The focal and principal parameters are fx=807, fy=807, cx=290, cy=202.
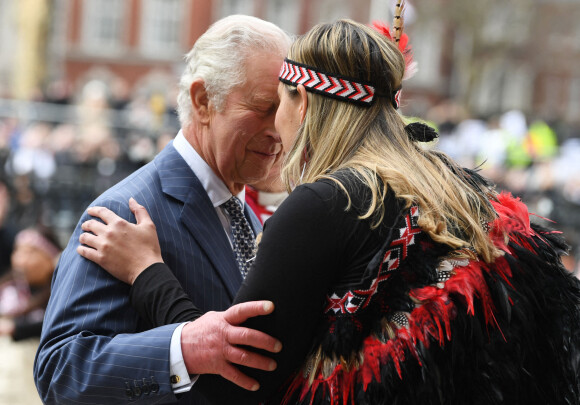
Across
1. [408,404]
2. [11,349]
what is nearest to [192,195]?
[408,404]

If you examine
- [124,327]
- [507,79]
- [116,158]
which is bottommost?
[507,79]

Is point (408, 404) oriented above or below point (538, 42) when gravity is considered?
above

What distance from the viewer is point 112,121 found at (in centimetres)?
1320

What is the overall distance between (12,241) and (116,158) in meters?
3.62

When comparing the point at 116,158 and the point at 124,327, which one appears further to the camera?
the point at 116,158

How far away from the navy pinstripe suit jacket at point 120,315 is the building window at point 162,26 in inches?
1377

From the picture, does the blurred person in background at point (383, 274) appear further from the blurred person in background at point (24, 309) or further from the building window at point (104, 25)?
the building window at point (104, 25)

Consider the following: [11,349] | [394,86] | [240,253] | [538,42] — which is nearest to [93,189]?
[11,349]

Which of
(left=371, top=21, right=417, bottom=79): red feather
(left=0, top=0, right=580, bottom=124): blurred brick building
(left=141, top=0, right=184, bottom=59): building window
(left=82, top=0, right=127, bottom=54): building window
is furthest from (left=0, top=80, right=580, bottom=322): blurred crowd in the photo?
(left=82, top=0, right=127, bottom=54): building window

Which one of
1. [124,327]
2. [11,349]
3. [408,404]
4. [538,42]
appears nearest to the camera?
[408,404]

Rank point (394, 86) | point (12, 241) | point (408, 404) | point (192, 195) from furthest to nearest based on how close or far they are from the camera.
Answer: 1. point (12, 241)
2. point (192, 195)
3. point (394, 86)
4. point (408, 404)

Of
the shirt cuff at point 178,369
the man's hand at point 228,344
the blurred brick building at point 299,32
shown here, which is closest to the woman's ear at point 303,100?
the man's hand at point 228,344

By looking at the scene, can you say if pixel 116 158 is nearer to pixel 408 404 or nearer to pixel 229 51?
pixel 229 51

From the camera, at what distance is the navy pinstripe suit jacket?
7.22 ft
